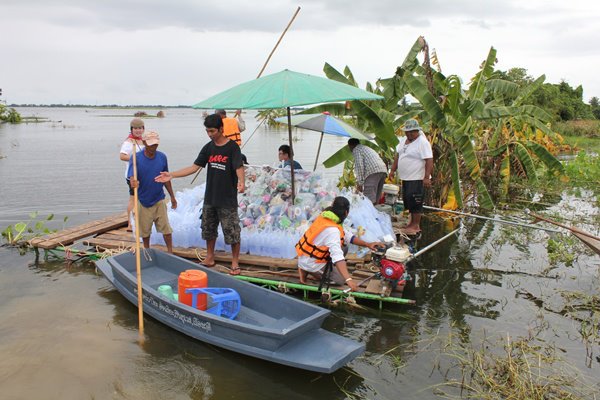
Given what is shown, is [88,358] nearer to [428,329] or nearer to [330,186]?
[428,329]

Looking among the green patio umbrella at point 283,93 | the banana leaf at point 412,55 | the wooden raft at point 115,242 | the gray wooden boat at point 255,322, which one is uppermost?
the banana leaf at point 412,55

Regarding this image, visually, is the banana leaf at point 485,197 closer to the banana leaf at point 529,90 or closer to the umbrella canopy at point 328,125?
the umbrella canopy at point 328,125

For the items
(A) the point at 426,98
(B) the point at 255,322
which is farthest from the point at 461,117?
(B) the point at 255,322

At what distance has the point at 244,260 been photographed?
21.5 feet

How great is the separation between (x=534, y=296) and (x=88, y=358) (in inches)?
225

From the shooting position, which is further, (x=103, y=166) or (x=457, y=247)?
(x=103, y=166)

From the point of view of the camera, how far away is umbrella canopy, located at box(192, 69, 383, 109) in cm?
569

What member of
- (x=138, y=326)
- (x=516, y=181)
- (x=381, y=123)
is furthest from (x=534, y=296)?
(x=516, y=181)

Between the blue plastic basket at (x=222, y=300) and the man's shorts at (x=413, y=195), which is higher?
the man's shorts at (x=413, y=195)

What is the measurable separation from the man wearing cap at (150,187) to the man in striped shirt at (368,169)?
3318 mm

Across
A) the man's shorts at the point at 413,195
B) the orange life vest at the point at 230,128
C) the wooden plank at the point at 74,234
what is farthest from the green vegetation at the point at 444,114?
the wooden plank at the point at 74,234

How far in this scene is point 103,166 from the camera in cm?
2017

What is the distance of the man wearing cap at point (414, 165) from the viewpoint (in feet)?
24.8

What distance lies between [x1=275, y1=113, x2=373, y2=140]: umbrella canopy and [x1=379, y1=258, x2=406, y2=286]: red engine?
3.16 meters
